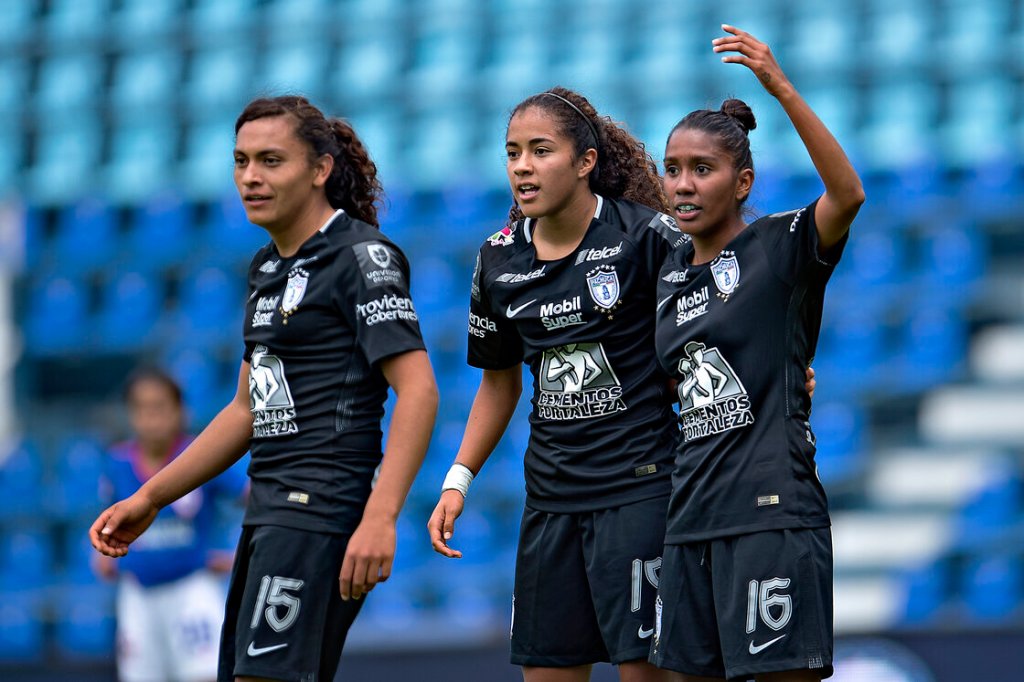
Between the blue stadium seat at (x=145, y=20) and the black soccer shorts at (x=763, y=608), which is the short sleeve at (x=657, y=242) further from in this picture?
the blue stadium seat at (x=145, y=20)

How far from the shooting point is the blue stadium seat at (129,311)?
10617 millimetres

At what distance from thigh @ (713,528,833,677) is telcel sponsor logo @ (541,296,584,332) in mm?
705

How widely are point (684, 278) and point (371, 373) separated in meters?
0.77

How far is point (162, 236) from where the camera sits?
11.0 m

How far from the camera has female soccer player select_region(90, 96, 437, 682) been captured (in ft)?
10.9

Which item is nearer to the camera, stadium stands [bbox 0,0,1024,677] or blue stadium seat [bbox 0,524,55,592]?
stadium stands [bbox 0,0,1024,677]

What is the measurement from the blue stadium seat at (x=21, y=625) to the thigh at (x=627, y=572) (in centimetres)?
696

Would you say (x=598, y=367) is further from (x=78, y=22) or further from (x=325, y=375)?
(x=78, y=22)

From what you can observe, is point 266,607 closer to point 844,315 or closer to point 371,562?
point 371,562

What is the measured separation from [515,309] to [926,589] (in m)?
5.75

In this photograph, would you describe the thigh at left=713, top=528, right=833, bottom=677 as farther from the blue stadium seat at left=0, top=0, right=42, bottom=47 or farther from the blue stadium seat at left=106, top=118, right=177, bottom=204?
the blue stadium seat at left=0, top=0, right=42, bottom=47

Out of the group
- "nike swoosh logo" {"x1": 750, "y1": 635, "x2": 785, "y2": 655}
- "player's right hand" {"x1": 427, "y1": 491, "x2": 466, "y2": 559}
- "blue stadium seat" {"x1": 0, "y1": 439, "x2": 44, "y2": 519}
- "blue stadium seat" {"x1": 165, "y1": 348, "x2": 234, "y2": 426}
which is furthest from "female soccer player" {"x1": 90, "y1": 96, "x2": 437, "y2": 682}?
"blue stadium seat" {"x1": 0, "y1": 439, "x2": 44, "y2": 519}

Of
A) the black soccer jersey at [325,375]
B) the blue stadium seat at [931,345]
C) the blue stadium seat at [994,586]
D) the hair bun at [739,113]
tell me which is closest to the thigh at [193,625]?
the black soccer jersey at [325,375]

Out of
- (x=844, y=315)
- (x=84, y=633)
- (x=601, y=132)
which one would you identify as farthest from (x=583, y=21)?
(x=601, y=132)
